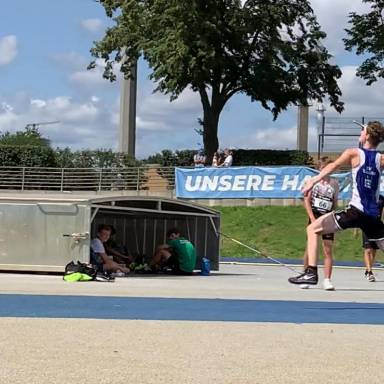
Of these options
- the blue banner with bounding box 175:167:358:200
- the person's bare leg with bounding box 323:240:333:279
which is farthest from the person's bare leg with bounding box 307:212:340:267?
the blue banner with bounding box 175:167:358:200

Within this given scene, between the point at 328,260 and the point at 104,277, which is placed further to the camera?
the point at 104,277

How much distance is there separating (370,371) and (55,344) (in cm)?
279

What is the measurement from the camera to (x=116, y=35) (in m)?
42.5

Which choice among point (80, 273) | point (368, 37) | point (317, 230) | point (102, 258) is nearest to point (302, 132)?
point (368, 37)

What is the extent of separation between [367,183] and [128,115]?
118 ft

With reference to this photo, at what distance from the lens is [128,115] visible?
44.7 meters

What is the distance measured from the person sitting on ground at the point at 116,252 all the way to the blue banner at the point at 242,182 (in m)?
12.3

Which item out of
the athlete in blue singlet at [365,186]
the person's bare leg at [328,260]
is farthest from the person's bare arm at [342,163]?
the person's bare leg at [328,260]

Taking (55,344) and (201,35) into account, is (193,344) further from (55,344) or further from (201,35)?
(201,35)

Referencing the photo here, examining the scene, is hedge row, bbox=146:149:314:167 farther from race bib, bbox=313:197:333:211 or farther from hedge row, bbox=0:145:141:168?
race bib, bbox=313:197:333:211

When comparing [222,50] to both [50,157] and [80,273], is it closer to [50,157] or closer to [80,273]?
[50,157]

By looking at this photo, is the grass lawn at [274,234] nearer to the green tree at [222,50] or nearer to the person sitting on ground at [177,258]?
the person sitting on ground at [177,258]

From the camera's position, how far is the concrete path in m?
6.03

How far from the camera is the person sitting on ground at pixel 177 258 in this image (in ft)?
53.7
